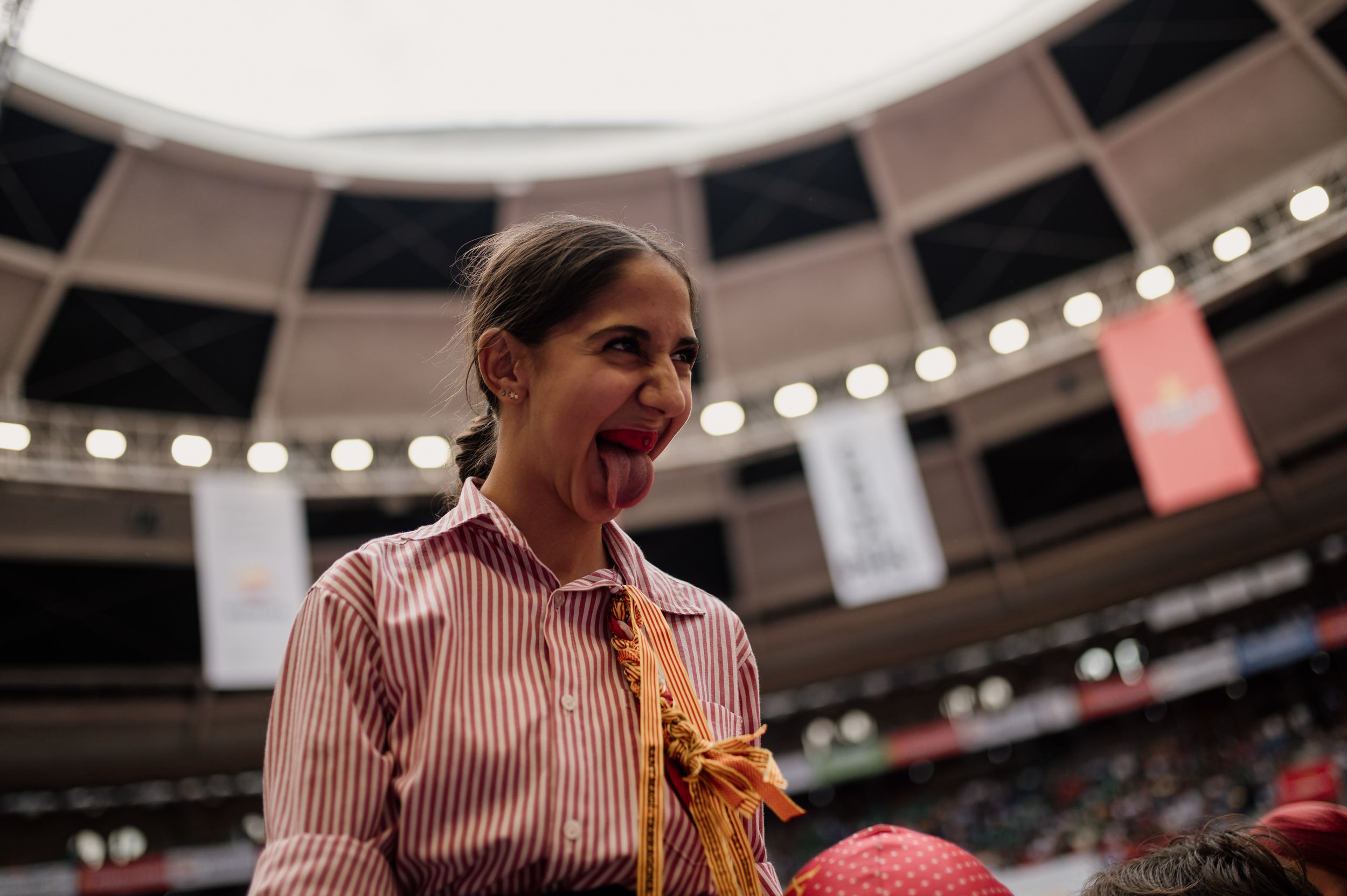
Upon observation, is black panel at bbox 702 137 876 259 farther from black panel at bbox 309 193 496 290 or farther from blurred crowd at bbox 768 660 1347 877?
blurred crowd at bbox 768 660 1347 877

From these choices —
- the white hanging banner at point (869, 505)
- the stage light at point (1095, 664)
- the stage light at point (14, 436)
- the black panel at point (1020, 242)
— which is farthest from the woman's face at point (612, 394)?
the stage light at point (1095, 664)

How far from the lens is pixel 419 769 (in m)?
1.10

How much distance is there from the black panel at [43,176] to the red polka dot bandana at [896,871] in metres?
13.1

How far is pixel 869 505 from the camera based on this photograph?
12.0 meters

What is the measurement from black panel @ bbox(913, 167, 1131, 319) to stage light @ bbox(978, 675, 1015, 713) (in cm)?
1193

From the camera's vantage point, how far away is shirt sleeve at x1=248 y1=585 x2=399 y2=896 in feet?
3.39

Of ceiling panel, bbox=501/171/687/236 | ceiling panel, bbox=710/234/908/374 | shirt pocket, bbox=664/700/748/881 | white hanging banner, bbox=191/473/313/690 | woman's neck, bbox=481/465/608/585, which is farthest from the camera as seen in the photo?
ceiling panel, bbox=710/234/908/374

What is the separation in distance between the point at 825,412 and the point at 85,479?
368 inches

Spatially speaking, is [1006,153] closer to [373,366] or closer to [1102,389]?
[1102,389]

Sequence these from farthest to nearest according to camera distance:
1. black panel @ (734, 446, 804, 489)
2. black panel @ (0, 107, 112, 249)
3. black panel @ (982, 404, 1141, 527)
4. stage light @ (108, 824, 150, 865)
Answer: stage light @ (108, 824, 150, 865) → black panel @ (734, 446, 804, 489) → black panel @ (982, 404, 1141, 527) → black panel @ (0, 107, 112, 249)

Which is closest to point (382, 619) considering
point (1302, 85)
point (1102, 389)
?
point (1302, 85)

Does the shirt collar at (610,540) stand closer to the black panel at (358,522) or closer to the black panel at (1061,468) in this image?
the black panel at (358,522)

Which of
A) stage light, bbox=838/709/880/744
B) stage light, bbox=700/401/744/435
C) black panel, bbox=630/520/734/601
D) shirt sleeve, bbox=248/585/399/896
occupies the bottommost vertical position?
shirt sleeve, bbox=248/585/399/896

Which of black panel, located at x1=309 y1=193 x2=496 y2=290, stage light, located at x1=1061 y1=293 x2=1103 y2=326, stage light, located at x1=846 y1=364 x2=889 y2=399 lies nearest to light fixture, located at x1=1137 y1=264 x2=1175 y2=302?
stage light, located at x1=1061 y1=293 x2=1103 y2=326
